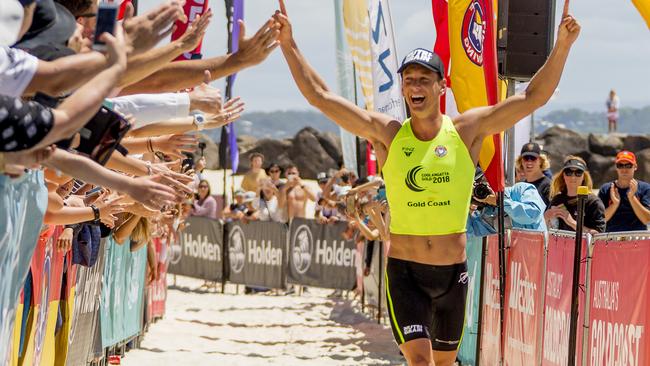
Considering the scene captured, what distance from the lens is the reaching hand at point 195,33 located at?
14.7 feet

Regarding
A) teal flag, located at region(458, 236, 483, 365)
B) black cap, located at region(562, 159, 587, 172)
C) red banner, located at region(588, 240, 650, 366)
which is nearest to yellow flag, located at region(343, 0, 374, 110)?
teal flag, located at region(458, 236, 483, 365)

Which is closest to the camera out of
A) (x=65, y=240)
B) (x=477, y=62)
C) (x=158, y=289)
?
(x=65, y=240)

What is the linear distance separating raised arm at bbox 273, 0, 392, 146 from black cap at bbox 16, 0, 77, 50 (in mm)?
2203

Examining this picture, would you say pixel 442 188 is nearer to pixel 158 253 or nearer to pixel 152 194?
pixel 152 194

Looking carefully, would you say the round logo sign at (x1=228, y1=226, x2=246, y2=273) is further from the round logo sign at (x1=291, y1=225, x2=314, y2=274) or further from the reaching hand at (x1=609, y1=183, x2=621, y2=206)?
the reaching hand at (x1=609, y1=183, x2=621, y2=206)

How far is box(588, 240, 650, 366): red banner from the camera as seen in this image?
607 centimetres

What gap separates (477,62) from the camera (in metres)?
9.25

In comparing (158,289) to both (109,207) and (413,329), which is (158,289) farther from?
(413,329)

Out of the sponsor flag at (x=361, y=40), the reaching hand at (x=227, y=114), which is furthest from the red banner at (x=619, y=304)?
the sponsor flag at (x=361, y=40)

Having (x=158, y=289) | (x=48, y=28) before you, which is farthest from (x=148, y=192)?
(x=158, y=289)

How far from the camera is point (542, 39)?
392 inches

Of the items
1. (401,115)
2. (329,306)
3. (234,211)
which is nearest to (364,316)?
(329,306)

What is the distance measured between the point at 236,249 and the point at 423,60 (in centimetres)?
1535

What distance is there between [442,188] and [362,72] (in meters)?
7.76
